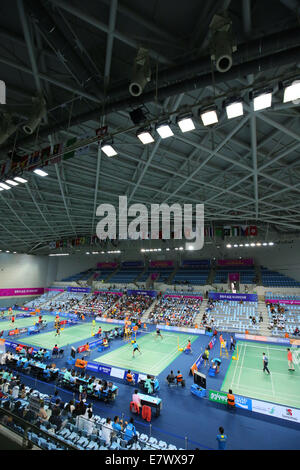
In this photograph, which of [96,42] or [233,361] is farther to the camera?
[233,361]

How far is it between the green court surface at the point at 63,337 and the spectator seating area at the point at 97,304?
9.34 m

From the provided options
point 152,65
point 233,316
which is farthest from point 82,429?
point 233,316

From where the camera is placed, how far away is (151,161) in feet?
53.6

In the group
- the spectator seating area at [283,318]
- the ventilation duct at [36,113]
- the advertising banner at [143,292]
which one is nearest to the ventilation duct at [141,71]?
Result: the ventilation duct at [36,113]

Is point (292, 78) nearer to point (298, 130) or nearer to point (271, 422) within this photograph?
point (298, 130)

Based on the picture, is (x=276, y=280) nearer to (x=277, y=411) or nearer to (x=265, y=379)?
(x=265, y=379)

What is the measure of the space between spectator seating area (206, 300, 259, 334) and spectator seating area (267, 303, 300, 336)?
1.85 m

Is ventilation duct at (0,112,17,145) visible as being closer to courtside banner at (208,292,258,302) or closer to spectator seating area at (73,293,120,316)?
courtside banner at (208,292,258,302)

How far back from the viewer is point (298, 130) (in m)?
12.1

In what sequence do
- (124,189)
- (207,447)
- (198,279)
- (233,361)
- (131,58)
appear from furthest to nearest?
(198,279), (124,189), (233,361), (207,447), (131,58)

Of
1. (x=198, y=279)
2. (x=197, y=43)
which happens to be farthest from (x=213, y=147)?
(x=198, y=279)

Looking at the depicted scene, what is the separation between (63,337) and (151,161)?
77.1 feet

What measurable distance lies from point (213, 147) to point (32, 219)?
27962 millimetres
